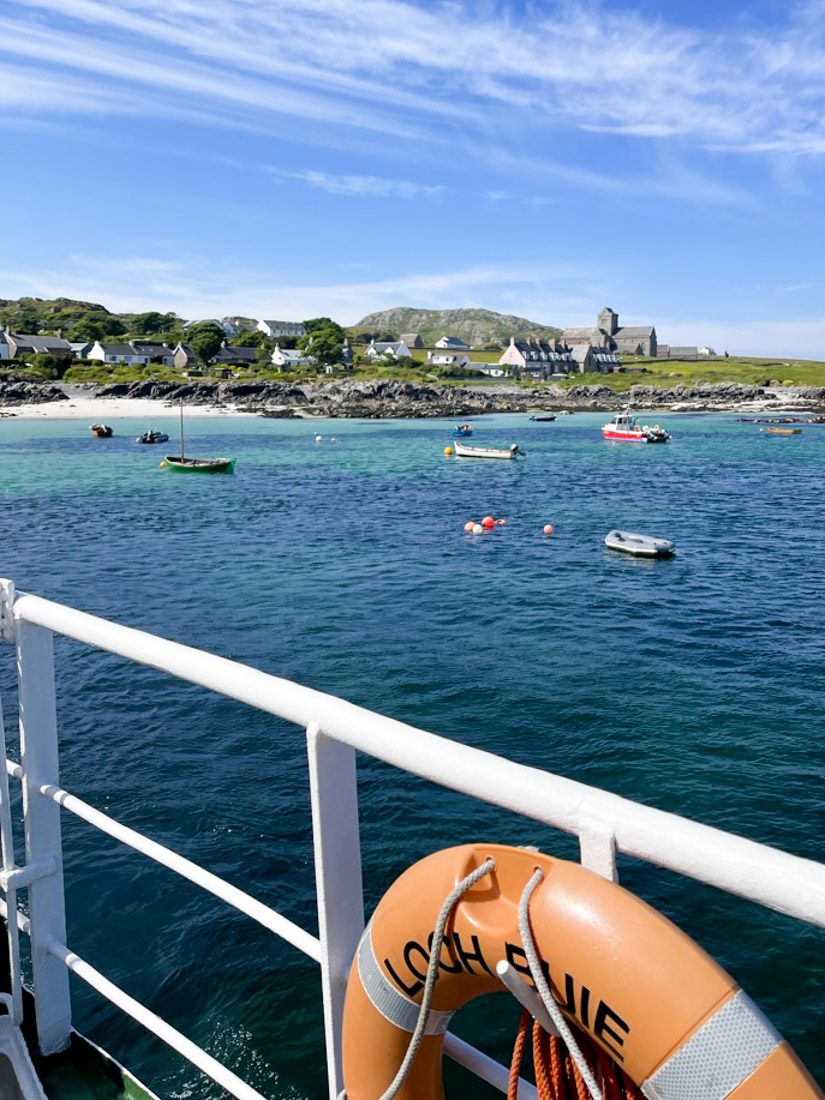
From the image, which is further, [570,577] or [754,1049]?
[570,577]

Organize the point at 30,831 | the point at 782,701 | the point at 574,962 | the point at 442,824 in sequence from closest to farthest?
the point at 574,962
the point at 30,831
the point at 442,824
the point at 782,701

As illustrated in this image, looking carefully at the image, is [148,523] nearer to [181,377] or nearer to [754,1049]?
[754,1049]

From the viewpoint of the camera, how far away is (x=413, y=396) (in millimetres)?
131875

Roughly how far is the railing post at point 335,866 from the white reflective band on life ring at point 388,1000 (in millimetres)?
223

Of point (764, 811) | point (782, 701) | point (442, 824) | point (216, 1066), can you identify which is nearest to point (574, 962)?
point (216, 1066)

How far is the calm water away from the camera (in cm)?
898

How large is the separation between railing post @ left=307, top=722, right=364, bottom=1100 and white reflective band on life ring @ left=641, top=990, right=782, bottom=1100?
0.89 meters

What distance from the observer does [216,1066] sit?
2549 millimetres

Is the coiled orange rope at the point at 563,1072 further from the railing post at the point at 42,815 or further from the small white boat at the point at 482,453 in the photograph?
the small white boat at the point at 482,453

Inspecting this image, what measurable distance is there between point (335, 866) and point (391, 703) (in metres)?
13.7

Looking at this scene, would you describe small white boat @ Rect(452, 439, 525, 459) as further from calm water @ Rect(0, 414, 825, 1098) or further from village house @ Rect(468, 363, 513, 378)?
village house @ Rect(468, 363, 513, 378)

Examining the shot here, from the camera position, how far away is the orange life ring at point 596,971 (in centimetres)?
138

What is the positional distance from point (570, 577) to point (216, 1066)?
2472 cm

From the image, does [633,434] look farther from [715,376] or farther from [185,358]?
[715,376]
